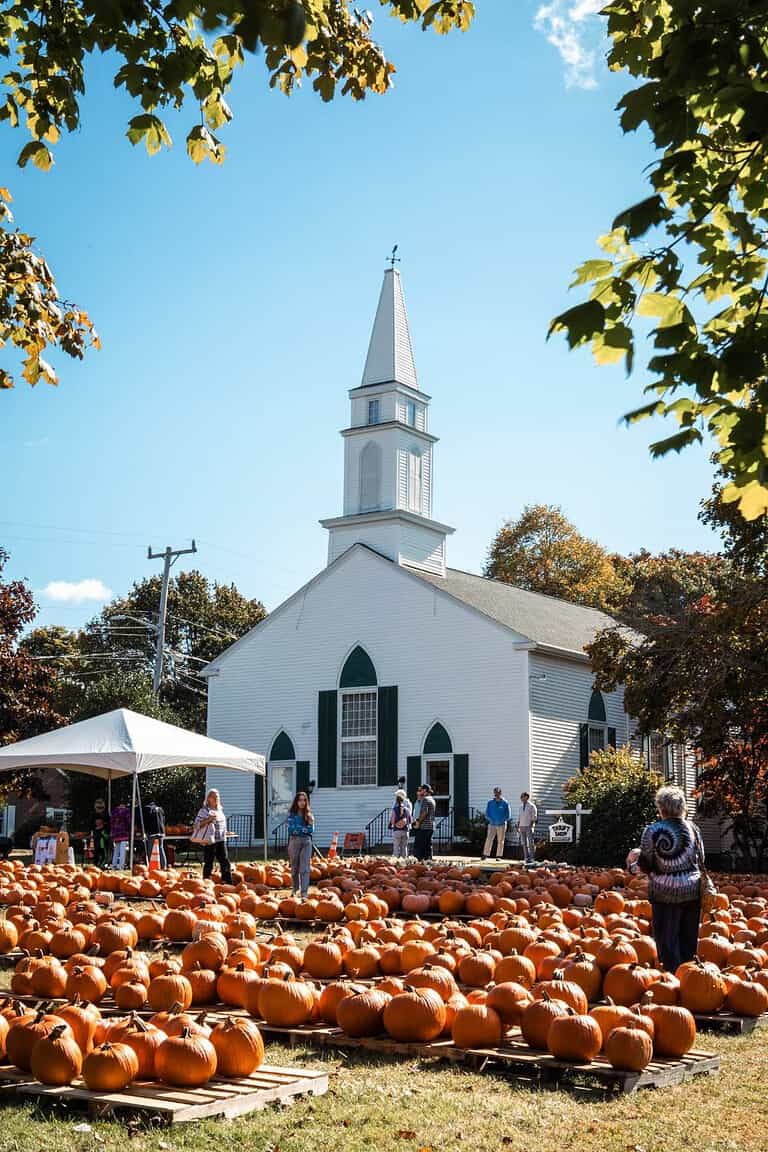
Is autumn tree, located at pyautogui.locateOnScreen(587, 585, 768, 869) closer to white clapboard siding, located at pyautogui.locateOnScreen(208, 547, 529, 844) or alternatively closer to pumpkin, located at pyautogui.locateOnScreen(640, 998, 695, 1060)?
white clapboard siding, located at pyautogui.locateOnScreen(208, 547, 529, 844)

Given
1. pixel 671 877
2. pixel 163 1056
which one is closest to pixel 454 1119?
pixel 163 1056

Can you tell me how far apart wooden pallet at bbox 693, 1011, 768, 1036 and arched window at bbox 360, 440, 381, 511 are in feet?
93.6

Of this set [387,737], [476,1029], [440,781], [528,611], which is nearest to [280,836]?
[387,737]

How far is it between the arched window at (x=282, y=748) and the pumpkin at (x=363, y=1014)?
27670 mm

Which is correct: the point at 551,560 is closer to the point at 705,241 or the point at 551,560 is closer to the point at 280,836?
the point at 280,836

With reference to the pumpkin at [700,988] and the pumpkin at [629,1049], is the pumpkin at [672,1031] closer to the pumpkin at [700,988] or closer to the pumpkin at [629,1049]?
the pumpkin at [629,1049]

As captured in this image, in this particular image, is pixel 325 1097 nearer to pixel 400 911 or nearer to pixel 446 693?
pixel 400 911

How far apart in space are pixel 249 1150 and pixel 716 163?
459 centimetres

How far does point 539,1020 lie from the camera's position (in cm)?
698

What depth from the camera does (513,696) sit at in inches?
1242

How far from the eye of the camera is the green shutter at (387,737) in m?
33.2

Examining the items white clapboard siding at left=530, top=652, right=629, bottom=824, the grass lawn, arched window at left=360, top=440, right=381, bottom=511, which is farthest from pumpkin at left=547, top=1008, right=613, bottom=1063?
arched window at left=360, top=440, right=381, bottom=511

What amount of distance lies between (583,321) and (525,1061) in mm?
4158

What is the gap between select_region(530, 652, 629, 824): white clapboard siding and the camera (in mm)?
31625
